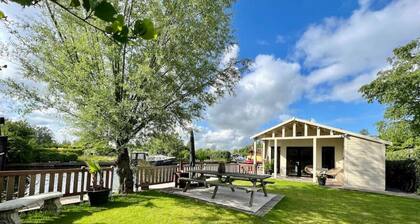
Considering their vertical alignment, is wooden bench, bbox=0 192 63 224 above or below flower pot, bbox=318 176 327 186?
above

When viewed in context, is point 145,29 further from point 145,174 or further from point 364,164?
point 364,164

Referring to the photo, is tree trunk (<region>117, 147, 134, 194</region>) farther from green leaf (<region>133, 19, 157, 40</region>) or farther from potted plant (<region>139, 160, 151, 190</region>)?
green leaf (<region>133, 19, 157, 40</region>)

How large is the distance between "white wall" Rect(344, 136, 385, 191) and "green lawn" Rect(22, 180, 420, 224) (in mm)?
4260

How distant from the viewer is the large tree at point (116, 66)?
7.29 meters

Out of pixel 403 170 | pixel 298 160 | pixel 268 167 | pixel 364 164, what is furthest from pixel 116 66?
pixel 403 170

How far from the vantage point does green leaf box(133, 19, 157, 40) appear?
0.84m

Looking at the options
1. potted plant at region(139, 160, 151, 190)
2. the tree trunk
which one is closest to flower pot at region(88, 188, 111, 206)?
the tree trunk

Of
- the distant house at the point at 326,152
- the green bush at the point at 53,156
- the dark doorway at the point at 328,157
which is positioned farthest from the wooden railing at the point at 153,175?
the green bush at the point at 53,156

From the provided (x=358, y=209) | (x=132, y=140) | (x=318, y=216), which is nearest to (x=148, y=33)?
(x=318, y=216)

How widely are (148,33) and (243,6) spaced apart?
10.2m

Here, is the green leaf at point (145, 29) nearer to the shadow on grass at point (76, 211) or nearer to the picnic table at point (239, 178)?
the shadow on grass at point (76, 211)

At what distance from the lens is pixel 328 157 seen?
654 inches

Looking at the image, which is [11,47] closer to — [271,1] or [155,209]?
[155,209]

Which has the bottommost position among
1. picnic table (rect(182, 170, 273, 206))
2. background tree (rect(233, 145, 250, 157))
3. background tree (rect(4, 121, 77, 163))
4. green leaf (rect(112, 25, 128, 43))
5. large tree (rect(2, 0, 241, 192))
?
background tree (rect(233, 145, 250, 157))
